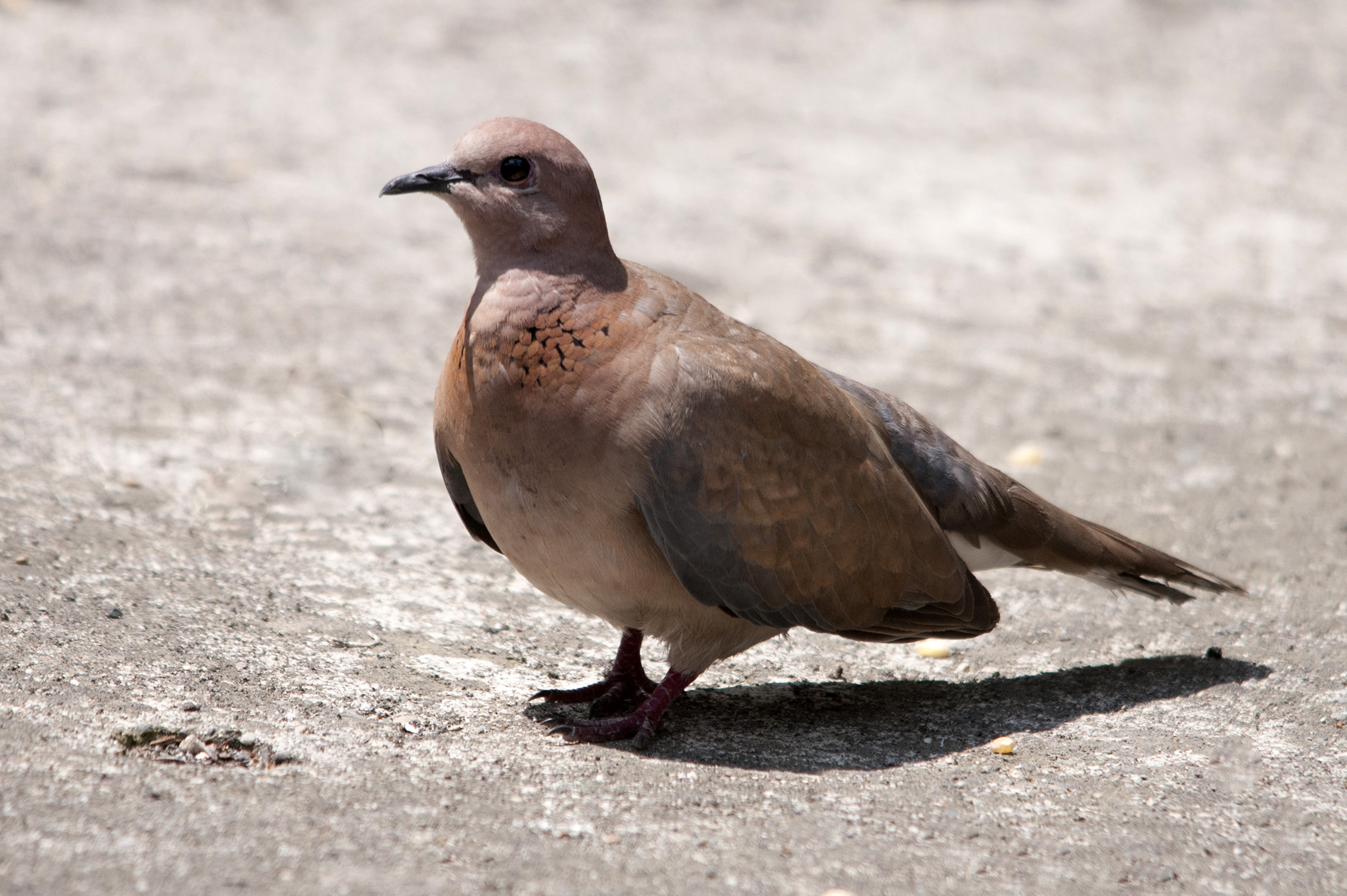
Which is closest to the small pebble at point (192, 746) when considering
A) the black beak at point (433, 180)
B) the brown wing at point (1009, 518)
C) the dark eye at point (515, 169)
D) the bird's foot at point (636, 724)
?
the bird's foot at point (636, 724)

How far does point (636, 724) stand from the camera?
3.65 m

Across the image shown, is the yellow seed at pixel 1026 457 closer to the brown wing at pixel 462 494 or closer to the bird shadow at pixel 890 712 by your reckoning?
the bird shadow at pixel 890 712

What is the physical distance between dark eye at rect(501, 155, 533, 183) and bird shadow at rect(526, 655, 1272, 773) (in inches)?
58.7

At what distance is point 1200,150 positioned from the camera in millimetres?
9875

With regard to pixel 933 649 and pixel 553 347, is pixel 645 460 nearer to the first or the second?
pixel 553 347

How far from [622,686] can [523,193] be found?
1.47 m

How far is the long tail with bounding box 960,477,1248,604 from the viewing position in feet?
13.8

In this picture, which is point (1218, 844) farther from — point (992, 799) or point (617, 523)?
point (617, 523)

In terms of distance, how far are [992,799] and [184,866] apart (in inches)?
75.3

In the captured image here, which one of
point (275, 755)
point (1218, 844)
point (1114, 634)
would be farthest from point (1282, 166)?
point (275, 755)

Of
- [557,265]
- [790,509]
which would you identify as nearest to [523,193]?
[557,265]

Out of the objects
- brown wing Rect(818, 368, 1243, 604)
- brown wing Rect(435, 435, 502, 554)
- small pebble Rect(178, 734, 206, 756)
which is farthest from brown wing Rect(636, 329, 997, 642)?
small pebble Rect(178, 734, 206, 756)

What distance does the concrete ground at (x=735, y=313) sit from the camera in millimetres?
3039

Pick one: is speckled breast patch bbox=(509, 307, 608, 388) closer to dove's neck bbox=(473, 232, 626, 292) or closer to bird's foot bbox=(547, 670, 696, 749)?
dove's neck bbox=(473, 232, 626, 292)
